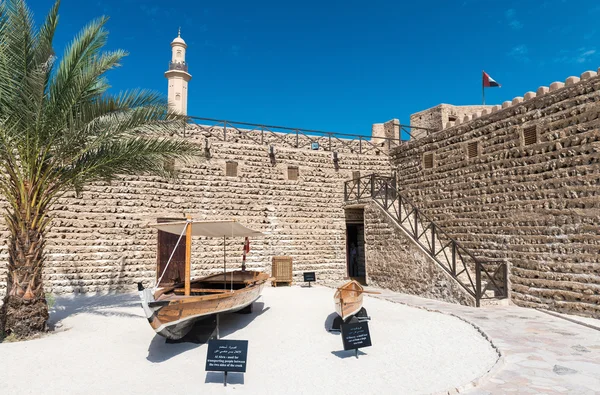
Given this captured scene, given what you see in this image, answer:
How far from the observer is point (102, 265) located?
11.2 metres

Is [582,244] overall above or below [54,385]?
above

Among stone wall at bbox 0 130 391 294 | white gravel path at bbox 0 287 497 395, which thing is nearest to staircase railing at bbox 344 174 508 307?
stone wall at bbox 0 130 391 294

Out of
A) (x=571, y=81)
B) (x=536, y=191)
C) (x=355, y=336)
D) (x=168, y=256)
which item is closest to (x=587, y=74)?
(x=571, y=81)

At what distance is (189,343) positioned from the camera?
639cm

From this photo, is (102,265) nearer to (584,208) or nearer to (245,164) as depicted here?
(245,164)

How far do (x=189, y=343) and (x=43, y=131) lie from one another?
13.9 feet

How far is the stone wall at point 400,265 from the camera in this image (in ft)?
33.4

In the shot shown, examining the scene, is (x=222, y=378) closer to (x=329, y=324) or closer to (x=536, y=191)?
(x=329, y=324)

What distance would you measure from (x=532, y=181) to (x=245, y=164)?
8241mm

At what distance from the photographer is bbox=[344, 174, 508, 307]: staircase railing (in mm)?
9812

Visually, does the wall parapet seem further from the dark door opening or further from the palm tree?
the palm tree

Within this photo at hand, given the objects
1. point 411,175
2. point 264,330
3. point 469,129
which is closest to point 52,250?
point 264,330

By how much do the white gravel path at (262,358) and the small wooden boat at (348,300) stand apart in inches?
18.1

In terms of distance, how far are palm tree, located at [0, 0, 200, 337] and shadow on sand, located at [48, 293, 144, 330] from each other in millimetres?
1231
